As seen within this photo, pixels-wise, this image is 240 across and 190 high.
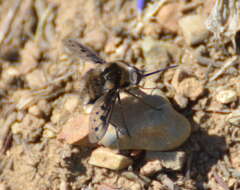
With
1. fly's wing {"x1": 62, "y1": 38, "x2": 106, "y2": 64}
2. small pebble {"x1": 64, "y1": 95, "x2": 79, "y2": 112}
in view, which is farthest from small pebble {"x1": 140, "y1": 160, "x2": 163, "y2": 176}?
fly's wing {"x1": 62, "y1": 38, "x2": 106, "y2": 64}

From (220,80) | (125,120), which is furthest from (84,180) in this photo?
(220,80)

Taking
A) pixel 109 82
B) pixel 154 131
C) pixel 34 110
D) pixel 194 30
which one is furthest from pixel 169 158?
pixel 34 110

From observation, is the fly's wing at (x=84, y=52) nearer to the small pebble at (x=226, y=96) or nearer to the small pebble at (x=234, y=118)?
the small pebble at (x=226, y=96)

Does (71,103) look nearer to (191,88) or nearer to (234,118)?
(191,88)

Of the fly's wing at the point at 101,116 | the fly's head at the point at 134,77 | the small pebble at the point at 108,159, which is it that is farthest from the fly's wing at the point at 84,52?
the small pebble at the point at 108,159

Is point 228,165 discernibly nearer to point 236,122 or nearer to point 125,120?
point 236,122

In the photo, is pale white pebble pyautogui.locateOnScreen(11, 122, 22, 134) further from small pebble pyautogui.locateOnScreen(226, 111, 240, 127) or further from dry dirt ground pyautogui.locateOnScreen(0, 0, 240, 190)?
small pebble pyautogui.locateOnScreen(226, 111, 240, 127)
